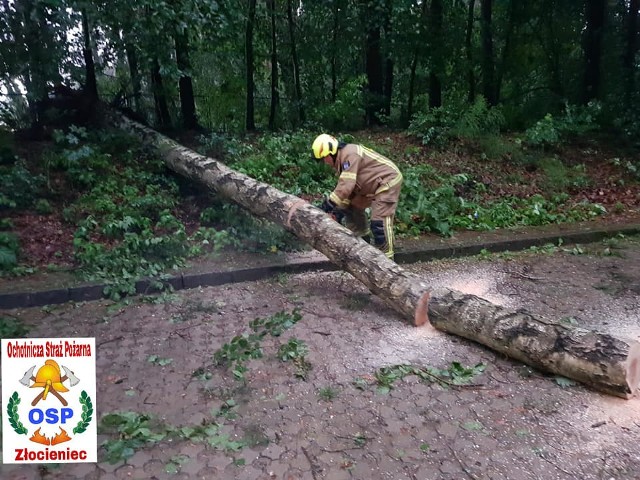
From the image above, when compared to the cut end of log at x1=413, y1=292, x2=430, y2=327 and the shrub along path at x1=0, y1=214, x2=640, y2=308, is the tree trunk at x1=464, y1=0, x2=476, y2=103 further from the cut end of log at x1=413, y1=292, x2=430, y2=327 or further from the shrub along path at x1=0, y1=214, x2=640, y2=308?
the cut end of log at x1=413, y1=292, x2=430, y2=327

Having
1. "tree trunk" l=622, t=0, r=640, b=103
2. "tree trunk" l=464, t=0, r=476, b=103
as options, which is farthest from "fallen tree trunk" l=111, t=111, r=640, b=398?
"tree trunk" l=622, t=0, r=640, b=103

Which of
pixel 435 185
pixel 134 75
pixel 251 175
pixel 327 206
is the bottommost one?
pixel 435 185

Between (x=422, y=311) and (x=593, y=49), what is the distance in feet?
34.4

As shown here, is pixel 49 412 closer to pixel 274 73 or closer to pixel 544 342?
pixel 544 342

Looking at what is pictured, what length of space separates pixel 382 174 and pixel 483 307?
209cm

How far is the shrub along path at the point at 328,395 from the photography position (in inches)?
113

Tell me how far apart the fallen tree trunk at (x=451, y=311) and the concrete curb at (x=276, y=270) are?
60 centimetres

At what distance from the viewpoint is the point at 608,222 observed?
773 cm

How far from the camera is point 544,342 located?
3.64 m

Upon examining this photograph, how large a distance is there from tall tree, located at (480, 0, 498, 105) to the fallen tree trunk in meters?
8.77

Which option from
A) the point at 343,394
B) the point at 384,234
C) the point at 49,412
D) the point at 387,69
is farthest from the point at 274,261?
the point at 387,69

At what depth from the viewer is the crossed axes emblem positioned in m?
2.91

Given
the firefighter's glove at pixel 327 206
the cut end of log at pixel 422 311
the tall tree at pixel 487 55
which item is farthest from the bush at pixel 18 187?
the tall tree at pixel 487 55

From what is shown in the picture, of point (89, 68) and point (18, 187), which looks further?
point (89, 68)
